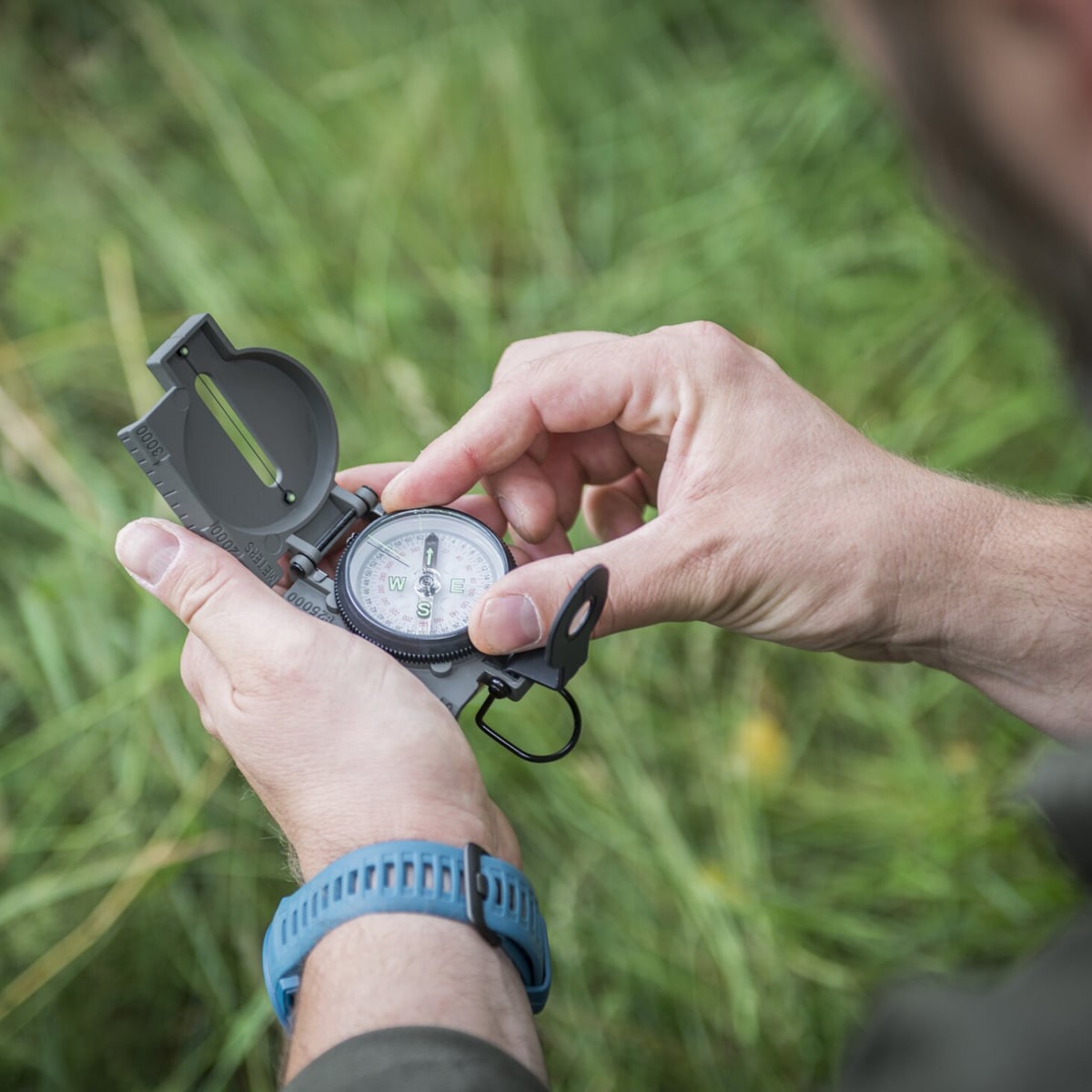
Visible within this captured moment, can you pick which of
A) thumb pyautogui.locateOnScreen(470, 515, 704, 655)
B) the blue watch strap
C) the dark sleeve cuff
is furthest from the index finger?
the dark sleeve cuff

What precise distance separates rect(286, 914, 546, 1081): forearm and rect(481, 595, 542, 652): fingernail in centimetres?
35

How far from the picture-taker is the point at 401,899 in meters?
1.24

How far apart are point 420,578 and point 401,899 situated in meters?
0.50

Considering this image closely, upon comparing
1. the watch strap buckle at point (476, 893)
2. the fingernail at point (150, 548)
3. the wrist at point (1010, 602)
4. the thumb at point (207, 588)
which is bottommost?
the wrist at point (1010, 602)

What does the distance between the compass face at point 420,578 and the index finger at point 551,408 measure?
5 centimetres

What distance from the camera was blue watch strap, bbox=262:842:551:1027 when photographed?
1243mm

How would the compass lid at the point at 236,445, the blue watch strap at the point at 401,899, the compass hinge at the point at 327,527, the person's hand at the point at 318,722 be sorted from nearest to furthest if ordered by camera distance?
the blue watch strap at the point at 401,899 < the person's hand at the point at 318,722 < the compass lid at the point at 236,445 < the compass hinge at the point at 327,527

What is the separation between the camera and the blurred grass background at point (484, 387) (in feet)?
6.93

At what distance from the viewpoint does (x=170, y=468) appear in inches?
56.7

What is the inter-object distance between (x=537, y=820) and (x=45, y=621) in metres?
1.08

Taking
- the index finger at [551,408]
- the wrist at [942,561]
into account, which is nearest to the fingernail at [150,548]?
the index finger at [551,408]

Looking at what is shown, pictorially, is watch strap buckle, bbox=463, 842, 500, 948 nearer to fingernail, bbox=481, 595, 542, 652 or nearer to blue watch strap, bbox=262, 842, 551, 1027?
blue watch strap, bbox=262, 842, 551, 1027

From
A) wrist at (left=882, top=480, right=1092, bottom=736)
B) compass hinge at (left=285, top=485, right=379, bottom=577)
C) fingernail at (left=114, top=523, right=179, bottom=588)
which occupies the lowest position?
wrist at (left=882, top=480, right=1092, bottom=736)

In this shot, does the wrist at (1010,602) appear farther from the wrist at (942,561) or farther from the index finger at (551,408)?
the index finger at (551,408)
